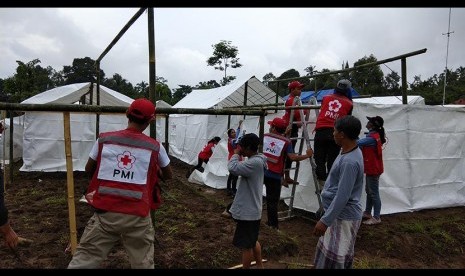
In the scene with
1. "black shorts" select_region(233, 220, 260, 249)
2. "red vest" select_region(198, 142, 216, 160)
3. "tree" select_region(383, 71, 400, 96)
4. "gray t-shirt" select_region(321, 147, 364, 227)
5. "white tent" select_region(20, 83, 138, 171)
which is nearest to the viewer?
"gray t-shirt" select_region(321, 147, 364, 227)

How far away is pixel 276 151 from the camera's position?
5289 millimetres

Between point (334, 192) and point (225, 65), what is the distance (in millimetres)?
24489

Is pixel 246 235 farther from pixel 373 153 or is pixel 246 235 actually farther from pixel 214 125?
pixel 214 125

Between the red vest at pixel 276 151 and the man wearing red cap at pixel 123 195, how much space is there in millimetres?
2665

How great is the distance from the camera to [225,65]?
26.7 m

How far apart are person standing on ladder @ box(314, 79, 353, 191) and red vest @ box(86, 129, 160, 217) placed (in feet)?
10.2

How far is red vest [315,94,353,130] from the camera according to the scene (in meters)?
5.08

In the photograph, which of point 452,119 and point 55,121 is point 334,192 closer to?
point 452,119

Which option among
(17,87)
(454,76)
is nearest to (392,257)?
(17,87)

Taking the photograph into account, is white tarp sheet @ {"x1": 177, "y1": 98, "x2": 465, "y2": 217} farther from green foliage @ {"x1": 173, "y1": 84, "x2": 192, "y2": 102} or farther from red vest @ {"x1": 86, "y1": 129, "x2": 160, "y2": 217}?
green foliage @ {"x1": 173, "y1": 84, "x2": 192, "y2": 102}

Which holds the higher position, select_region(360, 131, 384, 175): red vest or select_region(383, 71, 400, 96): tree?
select_region(383, 71, 400, 96): tree

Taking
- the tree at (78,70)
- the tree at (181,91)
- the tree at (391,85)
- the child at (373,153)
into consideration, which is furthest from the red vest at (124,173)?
the tree at (78,70)

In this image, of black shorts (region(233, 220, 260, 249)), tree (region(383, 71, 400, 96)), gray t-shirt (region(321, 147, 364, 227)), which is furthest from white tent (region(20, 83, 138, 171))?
tree (region(383, 71, 400, 96))
